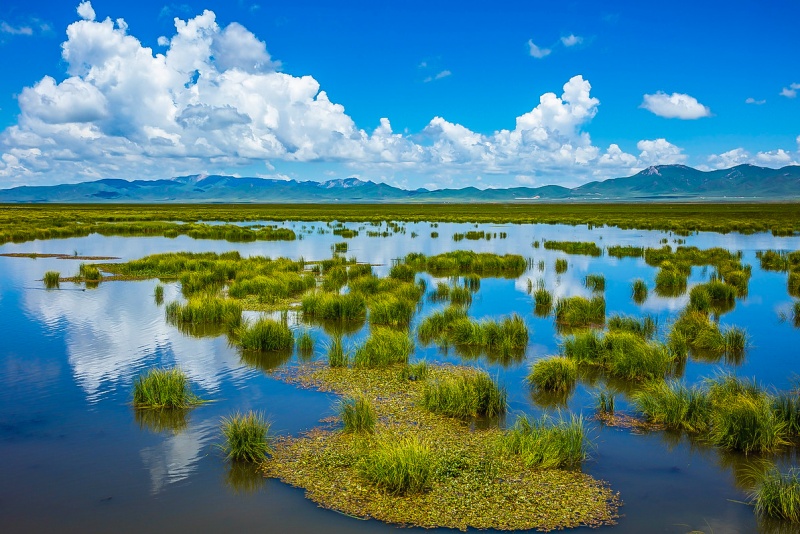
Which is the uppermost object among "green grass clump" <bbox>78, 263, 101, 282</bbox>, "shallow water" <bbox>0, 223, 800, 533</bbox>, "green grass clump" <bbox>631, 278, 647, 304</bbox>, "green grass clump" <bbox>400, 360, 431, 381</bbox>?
"green grass clump" <bbox>78, 263, 101, 282</bbox>

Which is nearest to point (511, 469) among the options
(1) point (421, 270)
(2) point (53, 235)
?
(1) point (421, 270)

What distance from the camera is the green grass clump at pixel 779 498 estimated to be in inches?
301

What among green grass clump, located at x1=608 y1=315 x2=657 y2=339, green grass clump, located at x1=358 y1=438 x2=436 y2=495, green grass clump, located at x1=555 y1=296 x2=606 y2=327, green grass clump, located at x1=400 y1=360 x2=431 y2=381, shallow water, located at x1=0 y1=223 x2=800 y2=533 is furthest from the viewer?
green grass clump, located at x1=555 y1=296 x2=606 y2=327

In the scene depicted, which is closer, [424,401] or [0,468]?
[0,468]

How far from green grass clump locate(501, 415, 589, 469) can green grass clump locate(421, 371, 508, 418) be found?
139 centimetres

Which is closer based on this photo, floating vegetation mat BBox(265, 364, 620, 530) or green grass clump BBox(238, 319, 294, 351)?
floating vegetation mat BBox(265, 364, 620, 530)

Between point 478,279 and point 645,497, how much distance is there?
19382 millimetres

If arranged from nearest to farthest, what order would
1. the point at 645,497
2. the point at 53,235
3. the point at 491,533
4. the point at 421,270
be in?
the point at 491,533, the point at 645,497, the point at 421,270, the point at 53,235

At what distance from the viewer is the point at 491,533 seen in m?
7.41

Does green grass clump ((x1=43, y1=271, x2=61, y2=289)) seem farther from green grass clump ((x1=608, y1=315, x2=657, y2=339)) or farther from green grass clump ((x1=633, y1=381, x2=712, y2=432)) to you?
green grass clump ((x1=633, y1=381, x2=712, y2=432))

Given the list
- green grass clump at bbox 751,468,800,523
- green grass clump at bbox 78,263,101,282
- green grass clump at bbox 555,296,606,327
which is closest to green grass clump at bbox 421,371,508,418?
green grass clump at bbox 751,468,800,523

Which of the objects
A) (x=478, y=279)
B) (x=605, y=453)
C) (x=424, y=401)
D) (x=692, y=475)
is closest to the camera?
(x=692, y=475)

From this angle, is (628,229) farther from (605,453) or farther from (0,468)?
(0,468)

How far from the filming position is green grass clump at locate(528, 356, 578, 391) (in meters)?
12.7
